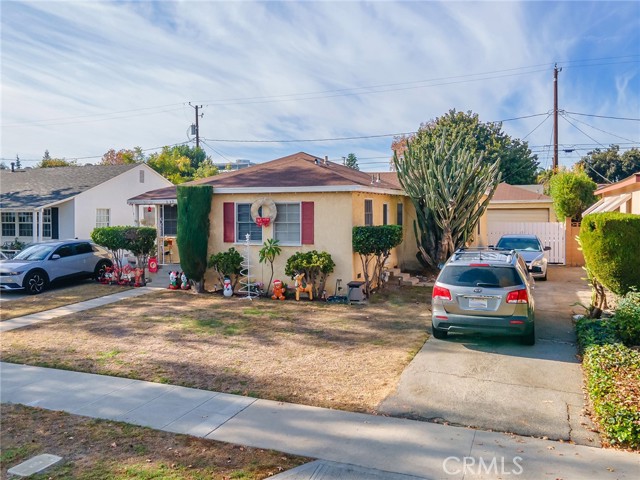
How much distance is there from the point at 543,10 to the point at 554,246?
43.1 feet

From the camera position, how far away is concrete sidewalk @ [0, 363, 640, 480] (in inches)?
178

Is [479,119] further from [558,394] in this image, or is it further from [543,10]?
[558,394]

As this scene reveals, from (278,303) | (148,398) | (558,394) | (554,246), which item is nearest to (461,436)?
(558,394)

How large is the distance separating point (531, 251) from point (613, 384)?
11.7m

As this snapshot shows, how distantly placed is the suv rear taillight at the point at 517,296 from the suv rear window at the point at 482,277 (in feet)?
0.46

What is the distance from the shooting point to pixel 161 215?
19547mm

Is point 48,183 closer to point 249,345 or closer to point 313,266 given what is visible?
point 313,266

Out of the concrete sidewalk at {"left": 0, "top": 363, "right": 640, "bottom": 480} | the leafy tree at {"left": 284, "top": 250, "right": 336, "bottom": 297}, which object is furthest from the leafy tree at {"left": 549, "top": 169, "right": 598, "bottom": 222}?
the concrete sidewalk at {"left": 0, "top": 363, "right": 640, "bottom": 480}

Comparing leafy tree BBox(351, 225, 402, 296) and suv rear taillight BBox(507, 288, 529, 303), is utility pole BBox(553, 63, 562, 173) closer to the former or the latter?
leafy tree BBox(351, 225, 402, 296)

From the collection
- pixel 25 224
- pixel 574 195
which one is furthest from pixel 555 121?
pixel 25 224

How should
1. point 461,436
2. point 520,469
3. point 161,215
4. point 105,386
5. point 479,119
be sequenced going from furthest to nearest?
1. point 479,119
2. point 161,215
3. point 105,386
4. point 461,436
5. point 520,469

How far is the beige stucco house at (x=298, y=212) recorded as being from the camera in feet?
42.9

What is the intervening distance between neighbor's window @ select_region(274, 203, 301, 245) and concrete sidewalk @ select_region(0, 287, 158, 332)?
14.5 ft

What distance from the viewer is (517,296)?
311 inches
